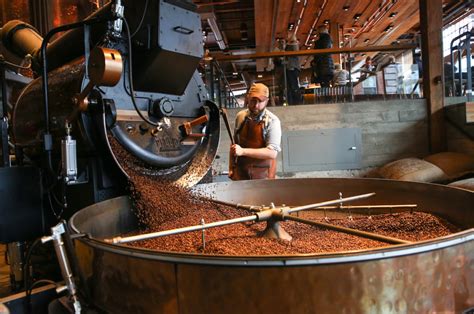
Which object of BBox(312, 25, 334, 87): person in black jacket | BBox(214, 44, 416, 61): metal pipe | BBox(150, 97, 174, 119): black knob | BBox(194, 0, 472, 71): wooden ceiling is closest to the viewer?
BBox(150, 97, 174, 119): black knob

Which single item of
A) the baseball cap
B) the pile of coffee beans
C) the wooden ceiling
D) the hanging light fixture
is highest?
the hanging light fixture

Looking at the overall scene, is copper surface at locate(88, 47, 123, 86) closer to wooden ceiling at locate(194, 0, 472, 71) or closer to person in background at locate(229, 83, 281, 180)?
person in background at locate(229, 83, 281, 180)

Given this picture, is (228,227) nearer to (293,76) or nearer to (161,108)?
(161,108)

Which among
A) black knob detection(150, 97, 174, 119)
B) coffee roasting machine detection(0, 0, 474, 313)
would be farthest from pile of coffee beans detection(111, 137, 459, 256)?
black knob detection(150, 97, 174, 119)

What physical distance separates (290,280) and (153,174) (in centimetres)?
113

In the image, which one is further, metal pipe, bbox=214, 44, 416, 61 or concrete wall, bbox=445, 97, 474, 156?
metal pipe, bbox=214, 44, 416, 61

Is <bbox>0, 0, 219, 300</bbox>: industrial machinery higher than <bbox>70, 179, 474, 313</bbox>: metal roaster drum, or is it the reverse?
<bbox>0, 0, 219, 300</bbox>: industrial machinery

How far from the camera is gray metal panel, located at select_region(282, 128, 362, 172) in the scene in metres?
4.82

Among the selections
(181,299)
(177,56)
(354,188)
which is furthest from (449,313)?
(177,56)

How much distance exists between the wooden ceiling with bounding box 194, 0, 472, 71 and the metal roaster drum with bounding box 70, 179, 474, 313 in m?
5.33

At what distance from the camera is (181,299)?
2.58 ft

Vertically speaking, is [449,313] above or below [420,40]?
below

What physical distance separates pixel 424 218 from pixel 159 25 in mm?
1305

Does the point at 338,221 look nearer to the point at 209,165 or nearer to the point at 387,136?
the point at 209,165
